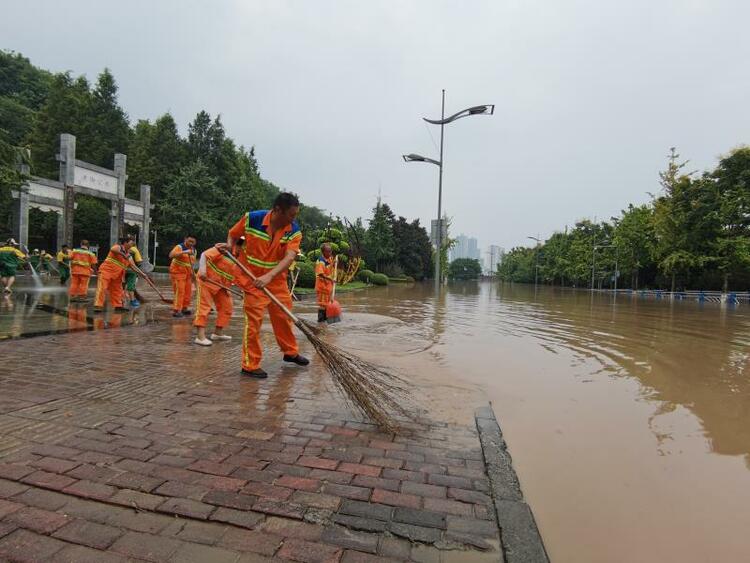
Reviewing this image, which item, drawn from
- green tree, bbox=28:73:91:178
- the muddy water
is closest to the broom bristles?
the muddy water

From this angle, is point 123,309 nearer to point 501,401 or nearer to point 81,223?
point 501,401

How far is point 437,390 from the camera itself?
4473 mm

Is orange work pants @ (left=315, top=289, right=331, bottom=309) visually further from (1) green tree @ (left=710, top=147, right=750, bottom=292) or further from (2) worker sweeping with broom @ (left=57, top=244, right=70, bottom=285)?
(1) green tree @ (left=710, top=147, right=750, bottom=292)

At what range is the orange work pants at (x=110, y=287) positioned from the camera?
30.6ft

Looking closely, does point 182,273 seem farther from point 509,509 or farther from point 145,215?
point 145,215

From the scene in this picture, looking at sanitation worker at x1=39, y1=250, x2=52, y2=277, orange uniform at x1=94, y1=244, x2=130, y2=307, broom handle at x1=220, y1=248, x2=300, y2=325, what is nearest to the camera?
broom handle at x1=220, y1=248, x2=300, y2=325

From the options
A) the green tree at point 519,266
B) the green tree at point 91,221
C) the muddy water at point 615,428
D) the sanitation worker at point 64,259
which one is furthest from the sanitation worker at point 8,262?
the green tree at point 519,266

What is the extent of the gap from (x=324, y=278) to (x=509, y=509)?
22.4ft

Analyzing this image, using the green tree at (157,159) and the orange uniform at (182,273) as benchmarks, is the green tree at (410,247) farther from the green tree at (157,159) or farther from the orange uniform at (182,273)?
the orange uniform at (182,273)

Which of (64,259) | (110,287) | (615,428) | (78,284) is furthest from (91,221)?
(615,428)

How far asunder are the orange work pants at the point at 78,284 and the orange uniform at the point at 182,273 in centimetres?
322

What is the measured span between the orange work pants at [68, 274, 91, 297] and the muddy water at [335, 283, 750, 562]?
284 inches

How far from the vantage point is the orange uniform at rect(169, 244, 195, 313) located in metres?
8.73

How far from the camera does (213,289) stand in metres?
6.74
